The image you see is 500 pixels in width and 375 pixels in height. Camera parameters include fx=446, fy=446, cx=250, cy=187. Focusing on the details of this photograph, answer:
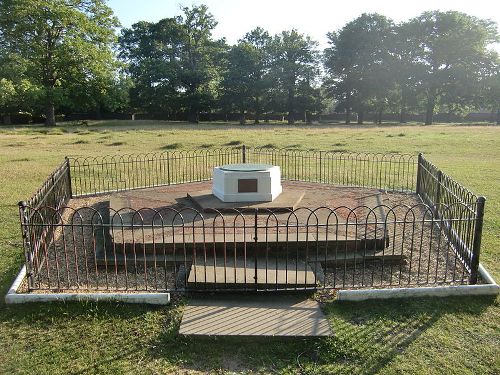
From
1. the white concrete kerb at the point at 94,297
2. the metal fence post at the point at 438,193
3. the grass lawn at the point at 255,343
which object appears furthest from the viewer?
the metal fence post at the point at 438,193

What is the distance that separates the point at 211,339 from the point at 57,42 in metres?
42.4

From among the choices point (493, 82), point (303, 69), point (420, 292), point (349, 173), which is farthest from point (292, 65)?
point (420, 292)

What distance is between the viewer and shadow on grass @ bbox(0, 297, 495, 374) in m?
4.57

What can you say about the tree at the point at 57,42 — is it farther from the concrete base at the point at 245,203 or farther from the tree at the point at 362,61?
the concrete base at the point at 245,203

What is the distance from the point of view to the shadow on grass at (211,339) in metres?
4.57

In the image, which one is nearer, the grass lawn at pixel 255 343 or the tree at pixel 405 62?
the grass lawn at pixel 255 343

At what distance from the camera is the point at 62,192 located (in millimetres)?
10414

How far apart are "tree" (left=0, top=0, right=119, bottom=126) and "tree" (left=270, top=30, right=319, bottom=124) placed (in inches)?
732

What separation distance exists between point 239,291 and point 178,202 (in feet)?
14.2

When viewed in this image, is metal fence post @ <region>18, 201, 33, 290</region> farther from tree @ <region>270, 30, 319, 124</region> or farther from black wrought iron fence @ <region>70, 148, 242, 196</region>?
tree @ <region>270, 30, 319, 124</region>

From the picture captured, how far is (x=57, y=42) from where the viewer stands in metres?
40.8

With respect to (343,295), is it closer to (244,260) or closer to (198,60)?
(244,260)

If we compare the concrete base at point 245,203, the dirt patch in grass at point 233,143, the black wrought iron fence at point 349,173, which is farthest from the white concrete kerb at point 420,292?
the dirt patch in grass at point 233,143

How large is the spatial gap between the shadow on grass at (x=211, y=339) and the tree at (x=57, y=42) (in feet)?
121
